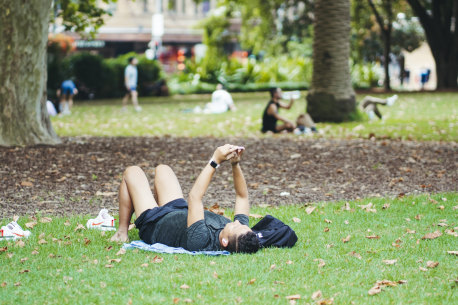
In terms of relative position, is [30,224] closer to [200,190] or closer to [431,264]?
[200,190]

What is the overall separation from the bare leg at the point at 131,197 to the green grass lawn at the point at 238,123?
8.94 meters

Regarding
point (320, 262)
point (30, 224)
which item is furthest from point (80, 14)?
point (320, 262)

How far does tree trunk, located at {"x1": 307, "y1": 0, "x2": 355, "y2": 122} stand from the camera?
17.0m

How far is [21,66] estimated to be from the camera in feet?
39.5

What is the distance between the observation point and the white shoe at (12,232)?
6.39m

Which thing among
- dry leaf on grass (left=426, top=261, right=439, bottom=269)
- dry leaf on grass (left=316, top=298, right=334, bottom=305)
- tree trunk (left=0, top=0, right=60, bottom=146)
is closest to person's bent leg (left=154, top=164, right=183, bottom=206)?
dry leaf on grass (left=316, top=298, right=334, bottom=305)

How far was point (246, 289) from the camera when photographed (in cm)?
488

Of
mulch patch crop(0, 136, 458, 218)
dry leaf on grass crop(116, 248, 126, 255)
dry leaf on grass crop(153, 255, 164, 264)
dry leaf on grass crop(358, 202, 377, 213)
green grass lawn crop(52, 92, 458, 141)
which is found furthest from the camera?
green grass lawn crop(52, 92, 458, 141)

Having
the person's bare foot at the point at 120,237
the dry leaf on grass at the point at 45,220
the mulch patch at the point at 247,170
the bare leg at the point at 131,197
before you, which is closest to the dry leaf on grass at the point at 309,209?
the mulch patch at the point at 247,170

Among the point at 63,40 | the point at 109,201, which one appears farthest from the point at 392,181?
the point at 63,40

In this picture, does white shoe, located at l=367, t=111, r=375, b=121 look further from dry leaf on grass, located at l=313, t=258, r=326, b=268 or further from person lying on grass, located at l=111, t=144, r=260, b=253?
dry leaf on grass, located at l=313, t=258, r=326, b=268

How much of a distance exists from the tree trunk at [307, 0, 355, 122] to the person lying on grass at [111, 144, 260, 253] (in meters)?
11.2

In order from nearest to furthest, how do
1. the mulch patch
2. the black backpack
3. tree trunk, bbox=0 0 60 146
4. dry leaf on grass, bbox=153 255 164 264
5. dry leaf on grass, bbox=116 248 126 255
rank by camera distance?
dry leaf on grass, bbox=153 255 164 264 < dry leaf on grass, bbox=116 248 126 255 < the black backpack < the mulch patch < tree trunk, bbox=0 0 60 146

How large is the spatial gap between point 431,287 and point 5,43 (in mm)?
9234
